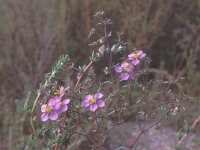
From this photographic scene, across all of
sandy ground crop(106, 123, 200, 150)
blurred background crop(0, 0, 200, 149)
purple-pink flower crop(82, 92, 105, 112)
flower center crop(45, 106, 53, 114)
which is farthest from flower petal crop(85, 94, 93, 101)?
blurred background crop(0, 0, 200, 149)

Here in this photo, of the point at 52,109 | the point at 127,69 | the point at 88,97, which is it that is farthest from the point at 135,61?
the point at 52,109

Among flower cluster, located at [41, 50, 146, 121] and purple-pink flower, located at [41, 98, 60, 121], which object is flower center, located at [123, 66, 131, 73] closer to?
flower cluster, located at [41, 50, 146, 121]

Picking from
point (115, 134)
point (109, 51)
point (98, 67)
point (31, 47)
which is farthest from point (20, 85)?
point (109, 51)

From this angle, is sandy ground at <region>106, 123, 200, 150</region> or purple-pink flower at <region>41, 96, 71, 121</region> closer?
purple-pink flower at <region>41, 96, 71, 121</region>

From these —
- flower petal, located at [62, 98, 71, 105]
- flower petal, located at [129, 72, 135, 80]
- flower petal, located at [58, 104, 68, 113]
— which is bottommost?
flower petal, located at [58, 104, 68, 113]

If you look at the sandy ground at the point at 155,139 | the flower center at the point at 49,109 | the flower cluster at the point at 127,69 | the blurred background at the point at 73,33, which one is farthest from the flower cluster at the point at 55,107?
the blurred background at the point at 73,33

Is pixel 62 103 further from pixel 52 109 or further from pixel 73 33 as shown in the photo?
pixel 73 33

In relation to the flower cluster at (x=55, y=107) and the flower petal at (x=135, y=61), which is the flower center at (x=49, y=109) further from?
the flower petal at (x=135, y=61)

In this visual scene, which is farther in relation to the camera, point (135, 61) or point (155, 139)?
point (155, 139)

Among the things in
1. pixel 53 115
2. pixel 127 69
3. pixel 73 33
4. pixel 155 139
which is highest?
pixel 127 69
